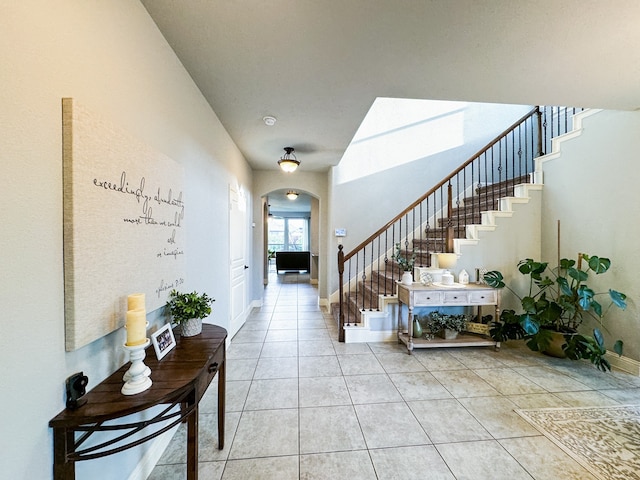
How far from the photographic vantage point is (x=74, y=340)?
1026 millimetres

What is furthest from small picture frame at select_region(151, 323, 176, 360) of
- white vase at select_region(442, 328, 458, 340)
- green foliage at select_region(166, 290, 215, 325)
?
white vase at select_region(442, 328, 458, 340)

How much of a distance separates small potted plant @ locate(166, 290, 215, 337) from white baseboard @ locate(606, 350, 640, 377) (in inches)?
167

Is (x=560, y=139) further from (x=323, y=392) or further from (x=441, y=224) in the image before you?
(x=323, y=392)

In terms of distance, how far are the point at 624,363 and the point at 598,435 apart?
5.05ft

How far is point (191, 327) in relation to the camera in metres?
1.77

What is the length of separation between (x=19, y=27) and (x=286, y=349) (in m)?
3.30

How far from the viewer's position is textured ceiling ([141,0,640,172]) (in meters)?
1.52

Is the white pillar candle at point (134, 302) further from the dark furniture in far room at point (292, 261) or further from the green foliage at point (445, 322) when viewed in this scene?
the dark furniture in far room at point (292, 261)

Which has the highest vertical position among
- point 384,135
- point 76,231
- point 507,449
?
point 384,135

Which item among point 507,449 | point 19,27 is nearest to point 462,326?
point 507,449

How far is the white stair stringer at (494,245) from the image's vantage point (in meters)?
3.64

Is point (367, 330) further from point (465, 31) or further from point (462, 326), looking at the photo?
point (465, 31)

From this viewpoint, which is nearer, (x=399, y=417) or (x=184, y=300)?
(x=184, y=300)

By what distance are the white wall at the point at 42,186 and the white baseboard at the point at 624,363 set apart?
4513 millimetres
